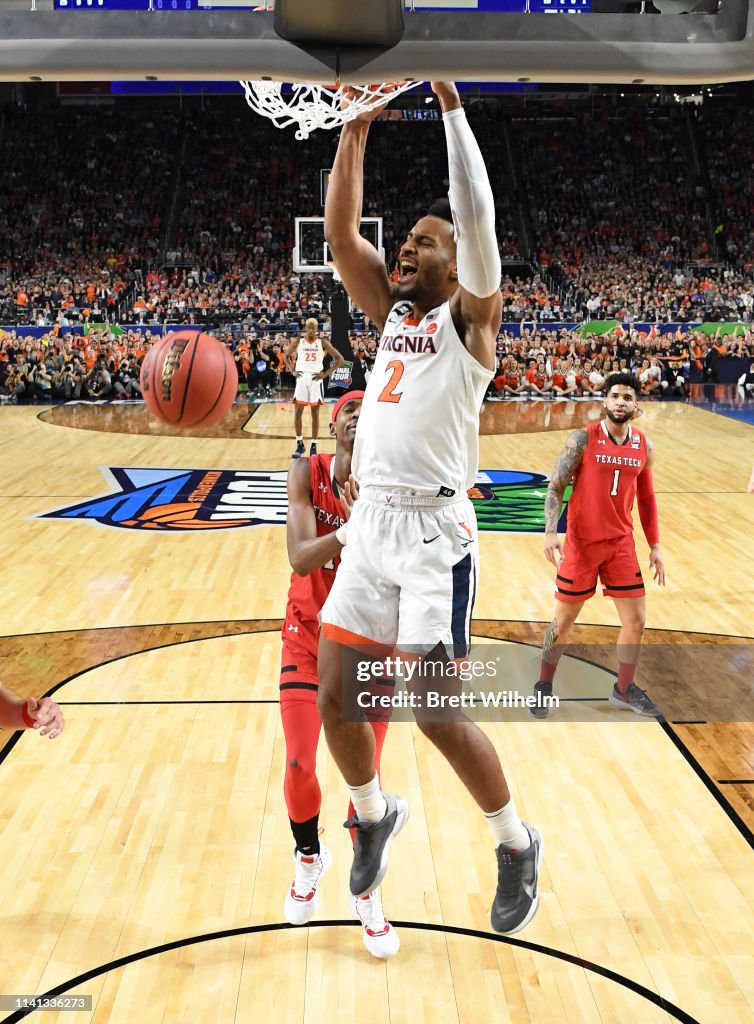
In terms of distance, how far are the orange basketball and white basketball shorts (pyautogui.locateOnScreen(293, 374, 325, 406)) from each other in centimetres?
991

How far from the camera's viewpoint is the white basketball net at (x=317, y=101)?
364 cm

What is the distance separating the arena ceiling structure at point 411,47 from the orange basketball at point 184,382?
4.08 feet

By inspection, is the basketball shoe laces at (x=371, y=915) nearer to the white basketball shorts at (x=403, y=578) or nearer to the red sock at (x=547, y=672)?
the white basketball shorts at (x=403, y=578)

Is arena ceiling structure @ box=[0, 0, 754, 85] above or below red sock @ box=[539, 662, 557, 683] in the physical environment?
above

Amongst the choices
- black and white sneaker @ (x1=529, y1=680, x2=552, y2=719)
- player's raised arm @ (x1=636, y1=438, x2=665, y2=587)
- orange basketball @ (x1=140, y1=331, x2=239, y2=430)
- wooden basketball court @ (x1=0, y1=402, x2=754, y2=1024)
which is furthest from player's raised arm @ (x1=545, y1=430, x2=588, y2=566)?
orange basketball @ (x1=140, y1=331, x2=239, y2=430)

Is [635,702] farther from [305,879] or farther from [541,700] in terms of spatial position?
[305,879]

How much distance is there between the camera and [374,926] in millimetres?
3684

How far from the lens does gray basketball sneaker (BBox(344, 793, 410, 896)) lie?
3.56 m

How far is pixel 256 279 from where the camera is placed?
28953 mm

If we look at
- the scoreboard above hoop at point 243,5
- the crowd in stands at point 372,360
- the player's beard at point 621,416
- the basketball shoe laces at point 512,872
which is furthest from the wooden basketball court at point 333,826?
the crowd in stands at point 372,360

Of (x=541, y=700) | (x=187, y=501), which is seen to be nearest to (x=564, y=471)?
(x=541, y=700)

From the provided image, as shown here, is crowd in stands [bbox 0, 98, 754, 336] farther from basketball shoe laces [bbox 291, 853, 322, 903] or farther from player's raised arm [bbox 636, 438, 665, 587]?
basketball shoe laces [bbox 291, 853, 322, 903]

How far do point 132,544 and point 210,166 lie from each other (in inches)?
1004

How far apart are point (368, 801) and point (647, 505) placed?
3.00m
